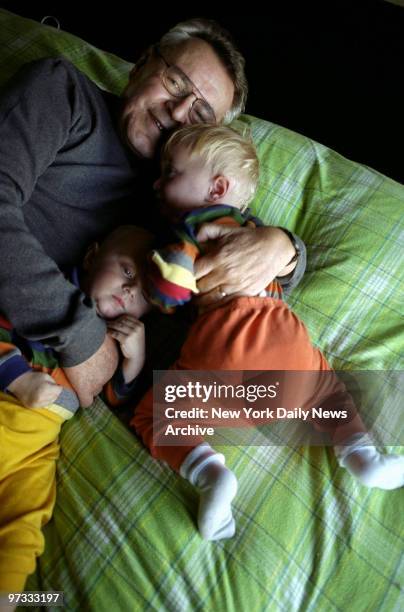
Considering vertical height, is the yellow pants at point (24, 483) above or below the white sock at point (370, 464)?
below

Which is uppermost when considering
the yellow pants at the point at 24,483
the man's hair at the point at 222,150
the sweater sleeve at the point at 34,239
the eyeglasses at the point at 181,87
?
the eyeglasses at the point at 181,87

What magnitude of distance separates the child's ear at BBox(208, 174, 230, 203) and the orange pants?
0.24 meters

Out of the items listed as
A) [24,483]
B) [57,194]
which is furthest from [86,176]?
[24,483]

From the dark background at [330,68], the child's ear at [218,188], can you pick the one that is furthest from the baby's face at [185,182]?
the dark background at [330,68]

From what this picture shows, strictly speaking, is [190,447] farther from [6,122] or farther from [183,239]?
[6,122]

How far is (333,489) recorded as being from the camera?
3.43 ft

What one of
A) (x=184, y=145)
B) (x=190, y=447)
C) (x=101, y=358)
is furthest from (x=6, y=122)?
(x=190, y=447)

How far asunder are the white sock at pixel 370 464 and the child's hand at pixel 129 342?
0.48 m

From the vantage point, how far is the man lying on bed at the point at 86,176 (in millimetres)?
996

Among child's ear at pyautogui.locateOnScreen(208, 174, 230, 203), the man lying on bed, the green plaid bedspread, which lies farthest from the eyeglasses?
the green plaid bedspread

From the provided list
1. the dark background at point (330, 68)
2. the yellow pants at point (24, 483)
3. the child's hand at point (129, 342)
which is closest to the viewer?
the yellow pants at point (24, 483)

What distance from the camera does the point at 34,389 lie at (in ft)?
3.30

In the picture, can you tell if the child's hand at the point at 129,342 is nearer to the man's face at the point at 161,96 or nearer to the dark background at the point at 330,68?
the man's face at the point at 161,96

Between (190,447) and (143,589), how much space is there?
0.87 feet
